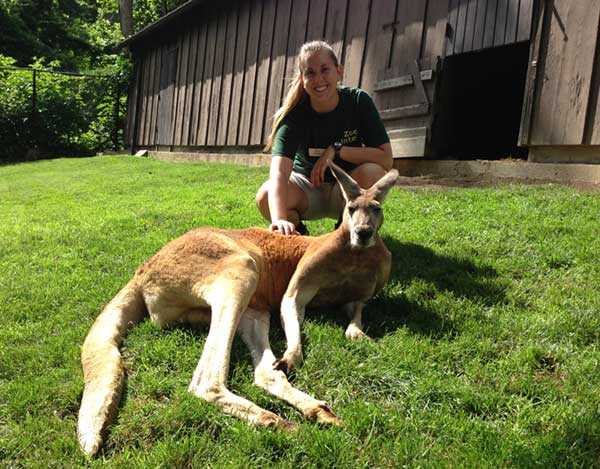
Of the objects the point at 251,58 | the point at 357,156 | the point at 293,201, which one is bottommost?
the point at 293,201

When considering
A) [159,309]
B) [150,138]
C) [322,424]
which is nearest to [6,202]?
[159,309]

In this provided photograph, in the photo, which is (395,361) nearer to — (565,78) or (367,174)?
(367,174)

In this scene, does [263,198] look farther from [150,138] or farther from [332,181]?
[150,138]

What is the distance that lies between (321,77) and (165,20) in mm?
14572

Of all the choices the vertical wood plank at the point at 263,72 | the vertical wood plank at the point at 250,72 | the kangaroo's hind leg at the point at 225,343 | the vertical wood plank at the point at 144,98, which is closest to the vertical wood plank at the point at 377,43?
the vertical wood plank at the point at 263,72

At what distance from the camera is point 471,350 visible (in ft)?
9.63

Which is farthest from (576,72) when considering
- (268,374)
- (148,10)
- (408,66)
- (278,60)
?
(148,10)

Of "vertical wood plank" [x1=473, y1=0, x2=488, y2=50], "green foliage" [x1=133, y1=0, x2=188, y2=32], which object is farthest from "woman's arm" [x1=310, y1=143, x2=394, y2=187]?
"green foliage" [x1=133, y1=0, x2=188, y2=32]

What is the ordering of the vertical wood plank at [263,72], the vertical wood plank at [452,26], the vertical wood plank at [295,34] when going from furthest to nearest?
the vertical wood plank at [263,72]
the vertical wood plank at [295,34]
the vertical wood plank at [452,26]

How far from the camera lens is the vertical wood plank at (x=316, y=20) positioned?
37.1ft

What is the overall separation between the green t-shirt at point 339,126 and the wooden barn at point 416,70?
376 centimetres

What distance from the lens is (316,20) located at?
37.7ft

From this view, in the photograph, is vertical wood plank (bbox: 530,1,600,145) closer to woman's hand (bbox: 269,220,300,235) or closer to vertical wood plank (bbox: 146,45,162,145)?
woman's hand (bbox: 269,220,300,235)

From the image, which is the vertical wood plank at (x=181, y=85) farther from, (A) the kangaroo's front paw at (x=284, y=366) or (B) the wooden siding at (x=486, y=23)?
(A) the kangaroo's front paw at (x=284, y=366)
